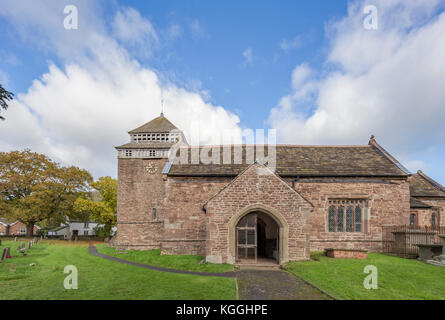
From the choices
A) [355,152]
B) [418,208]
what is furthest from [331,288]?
[418,208]

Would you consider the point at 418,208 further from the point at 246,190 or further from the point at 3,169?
the point at 3,169

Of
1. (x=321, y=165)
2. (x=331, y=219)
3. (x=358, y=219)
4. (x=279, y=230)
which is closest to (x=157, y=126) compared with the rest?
(x=321, y=165)

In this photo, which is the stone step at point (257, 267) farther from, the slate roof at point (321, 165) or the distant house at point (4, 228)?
the distant house at point (4, 228)

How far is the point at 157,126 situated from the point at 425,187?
29271 millimetres

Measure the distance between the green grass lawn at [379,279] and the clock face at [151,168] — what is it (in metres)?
16.8

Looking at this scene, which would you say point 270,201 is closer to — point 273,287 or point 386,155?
point 273,287

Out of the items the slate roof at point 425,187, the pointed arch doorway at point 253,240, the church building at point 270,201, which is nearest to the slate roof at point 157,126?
the church building at point 270,201

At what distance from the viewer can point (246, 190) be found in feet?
43.9

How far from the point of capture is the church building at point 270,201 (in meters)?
13.2

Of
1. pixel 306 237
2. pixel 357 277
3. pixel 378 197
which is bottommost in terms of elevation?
pixel 357 277

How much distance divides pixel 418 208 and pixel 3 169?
5575 centimetres

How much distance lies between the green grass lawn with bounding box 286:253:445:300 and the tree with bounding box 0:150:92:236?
41.1 m

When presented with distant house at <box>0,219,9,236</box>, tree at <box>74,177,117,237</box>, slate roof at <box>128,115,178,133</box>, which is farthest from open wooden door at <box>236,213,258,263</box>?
distant house at <box>0,219,9,236</box>

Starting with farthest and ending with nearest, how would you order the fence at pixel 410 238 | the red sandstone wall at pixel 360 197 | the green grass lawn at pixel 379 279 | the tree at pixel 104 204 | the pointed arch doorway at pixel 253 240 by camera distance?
1. the tree at pixel 104 204
2. the red sandstone wall at pixel 360 197
3. the fence at pixel 410 238
4. the pointed arch doorway at pixel 253 240
5. the green grass lawn at pixel 379 279
